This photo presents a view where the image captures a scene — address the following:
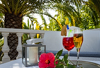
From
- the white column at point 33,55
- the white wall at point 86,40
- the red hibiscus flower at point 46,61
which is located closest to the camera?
the red hibiscus flower at point 46,61

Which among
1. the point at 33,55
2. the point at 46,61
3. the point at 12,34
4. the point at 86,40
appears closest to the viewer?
the point at 46,61

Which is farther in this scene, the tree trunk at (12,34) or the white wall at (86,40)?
the tree trunk at (12,34)

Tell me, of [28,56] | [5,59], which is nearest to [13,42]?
[5,59]

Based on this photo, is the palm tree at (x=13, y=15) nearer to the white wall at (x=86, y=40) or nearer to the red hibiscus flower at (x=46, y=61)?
the white wall at (x=86, y=40)

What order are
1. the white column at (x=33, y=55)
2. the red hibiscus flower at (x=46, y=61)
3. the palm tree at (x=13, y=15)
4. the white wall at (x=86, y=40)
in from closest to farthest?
1. the red hibiscus flower at (x=46, y=61)
2. the white column at (x=33, y=55)
3. the white wall at (x=86, y=40)
4. the palm tree at (x=13, y=15)

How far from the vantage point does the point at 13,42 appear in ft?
13.9

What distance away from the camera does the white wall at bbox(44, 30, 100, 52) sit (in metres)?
2.99

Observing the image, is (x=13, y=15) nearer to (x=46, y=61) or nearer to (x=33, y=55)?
(x=33, y=55)

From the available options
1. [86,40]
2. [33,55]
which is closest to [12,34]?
[86,40]

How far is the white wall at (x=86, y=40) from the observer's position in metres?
2.99

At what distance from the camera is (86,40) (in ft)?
10.1

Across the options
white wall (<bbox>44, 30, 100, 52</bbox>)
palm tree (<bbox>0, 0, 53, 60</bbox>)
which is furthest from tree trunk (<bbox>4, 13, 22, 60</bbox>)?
white wall (<bbox>44, 30, 100, 52</bbox>)

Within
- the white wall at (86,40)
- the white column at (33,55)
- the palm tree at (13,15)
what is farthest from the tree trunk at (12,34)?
the white column at (33,55)

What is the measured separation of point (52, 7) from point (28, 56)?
4.23 m
